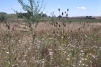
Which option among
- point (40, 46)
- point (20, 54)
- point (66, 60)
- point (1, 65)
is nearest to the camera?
point (1, 65)

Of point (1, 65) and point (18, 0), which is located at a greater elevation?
point (18, 0)

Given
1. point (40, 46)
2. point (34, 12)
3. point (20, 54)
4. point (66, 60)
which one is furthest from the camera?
point (34, 12)

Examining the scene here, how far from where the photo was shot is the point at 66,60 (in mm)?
5164

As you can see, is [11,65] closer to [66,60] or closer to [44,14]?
[66,60]

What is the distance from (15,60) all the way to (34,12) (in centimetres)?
584

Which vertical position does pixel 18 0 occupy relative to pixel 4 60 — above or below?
above

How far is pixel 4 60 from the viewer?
200 inches

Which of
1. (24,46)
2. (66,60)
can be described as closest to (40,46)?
(24,46)

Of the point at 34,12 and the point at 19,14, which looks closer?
the point at 34,12

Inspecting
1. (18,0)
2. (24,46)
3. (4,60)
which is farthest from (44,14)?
(4,60)

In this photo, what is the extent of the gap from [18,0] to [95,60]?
266 inches

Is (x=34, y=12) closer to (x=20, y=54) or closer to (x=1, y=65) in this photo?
(x=20, y=54)

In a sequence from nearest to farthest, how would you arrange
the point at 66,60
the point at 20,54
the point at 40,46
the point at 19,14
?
the point at 66,60 → the point at 20,54 → the point at 40,46 → the point at 19,14

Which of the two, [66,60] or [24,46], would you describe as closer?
[66,60]
